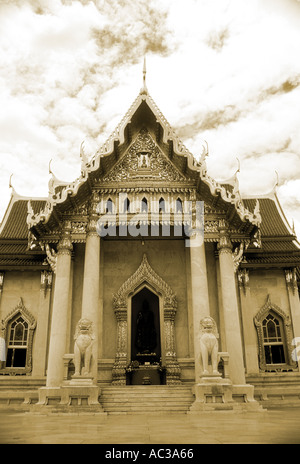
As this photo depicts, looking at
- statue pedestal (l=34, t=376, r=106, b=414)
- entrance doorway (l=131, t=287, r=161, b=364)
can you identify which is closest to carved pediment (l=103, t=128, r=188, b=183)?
entrance doorway (l=131, t=287, r=161, b=364)

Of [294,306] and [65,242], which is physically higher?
[65,242]

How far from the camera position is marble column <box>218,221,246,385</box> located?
10539mm

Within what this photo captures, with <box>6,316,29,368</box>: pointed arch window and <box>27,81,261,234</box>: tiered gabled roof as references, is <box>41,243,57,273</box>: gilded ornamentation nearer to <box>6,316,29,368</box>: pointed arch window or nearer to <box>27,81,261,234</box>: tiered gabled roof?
<box>27,81,261,234</box>: tiered gabled roof

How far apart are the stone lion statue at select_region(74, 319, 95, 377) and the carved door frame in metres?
2.53

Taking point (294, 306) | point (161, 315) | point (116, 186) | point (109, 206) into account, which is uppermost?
point (116, 186)

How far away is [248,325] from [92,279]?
598 cm

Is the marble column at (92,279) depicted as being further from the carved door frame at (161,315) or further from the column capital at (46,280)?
the column capital at (46,280)

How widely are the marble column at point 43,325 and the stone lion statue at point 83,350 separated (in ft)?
13.6

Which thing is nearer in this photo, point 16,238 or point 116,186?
point 116,186

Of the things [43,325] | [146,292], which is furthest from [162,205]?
[43,325]

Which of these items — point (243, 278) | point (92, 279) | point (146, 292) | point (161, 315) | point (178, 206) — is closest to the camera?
point (92, 279)

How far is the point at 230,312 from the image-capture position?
35.8ft

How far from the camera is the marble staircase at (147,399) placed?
31.8 ft

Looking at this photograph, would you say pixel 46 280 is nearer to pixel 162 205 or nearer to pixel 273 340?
pixel 162 205
